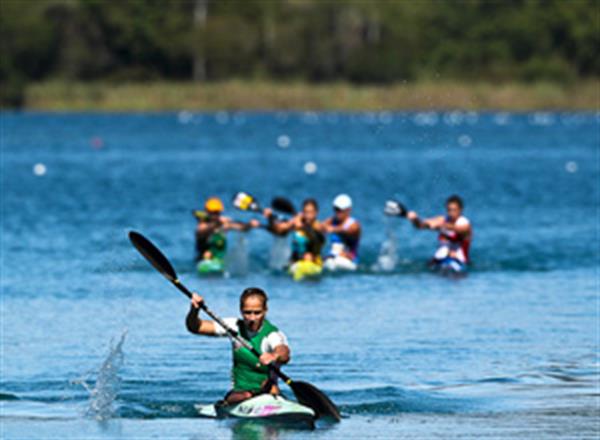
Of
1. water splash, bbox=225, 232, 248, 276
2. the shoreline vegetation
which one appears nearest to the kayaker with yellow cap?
water splash, bbox=225, 232, 248, 276

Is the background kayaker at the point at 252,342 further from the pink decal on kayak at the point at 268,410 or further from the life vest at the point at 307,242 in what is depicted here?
the life vest at the point at 307,242

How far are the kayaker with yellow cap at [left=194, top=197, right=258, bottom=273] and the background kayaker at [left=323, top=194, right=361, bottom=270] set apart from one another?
154cm

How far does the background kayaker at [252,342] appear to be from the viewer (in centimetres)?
1738

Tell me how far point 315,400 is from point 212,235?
43.4 feet

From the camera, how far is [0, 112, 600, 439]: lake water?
18750mm

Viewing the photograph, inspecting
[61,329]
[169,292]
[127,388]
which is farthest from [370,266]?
[127,388]

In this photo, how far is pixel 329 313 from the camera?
26203 mm

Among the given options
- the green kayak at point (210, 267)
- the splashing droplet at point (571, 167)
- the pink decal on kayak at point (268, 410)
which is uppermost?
the splashing droplet at point (571, 167)

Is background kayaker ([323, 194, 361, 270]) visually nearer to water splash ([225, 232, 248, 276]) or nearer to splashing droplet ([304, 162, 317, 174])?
water splash ([225, 232, 248, 276])

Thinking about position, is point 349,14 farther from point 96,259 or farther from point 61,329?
point 61,329

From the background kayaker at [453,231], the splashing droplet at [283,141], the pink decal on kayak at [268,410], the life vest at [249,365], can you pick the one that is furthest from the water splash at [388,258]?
the splashing droplet at [283,141]

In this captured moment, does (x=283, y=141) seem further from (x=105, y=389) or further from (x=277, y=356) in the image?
(x=277, y=356)

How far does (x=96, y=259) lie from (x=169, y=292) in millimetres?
5164

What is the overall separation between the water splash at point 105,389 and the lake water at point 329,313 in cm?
3
